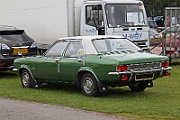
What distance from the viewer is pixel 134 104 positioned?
1070 cm

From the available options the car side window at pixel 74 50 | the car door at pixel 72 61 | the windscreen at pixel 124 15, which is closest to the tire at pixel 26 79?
the car door at pixel 72 61

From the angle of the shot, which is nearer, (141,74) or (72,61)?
(141,74)

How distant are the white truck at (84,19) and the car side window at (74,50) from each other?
215 inches

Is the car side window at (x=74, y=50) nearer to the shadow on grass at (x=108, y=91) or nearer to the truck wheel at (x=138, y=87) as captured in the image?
the shadow on grass at (x=108, y=91)

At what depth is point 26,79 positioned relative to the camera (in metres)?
13.8

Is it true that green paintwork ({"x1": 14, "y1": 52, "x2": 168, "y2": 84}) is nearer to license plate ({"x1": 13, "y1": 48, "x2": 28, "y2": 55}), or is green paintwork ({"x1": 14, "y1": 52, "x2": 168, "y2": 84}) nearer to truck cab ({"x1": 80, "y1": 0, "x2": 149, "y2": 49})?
license plate ({"x1": 13, "y1": 48, "x2": 28, "y2": 55})

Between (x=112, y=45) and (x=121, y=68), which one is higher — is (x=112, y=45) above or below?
above

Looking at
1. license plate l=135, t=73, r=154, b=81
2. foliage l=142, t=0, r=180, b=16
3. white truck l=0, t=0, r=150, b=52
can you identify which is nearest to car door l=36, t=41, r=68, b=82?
license plate l=135, t=73, r=154, b=81

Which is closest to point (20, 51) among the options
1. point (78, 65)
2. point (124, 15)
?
point (124, 15)

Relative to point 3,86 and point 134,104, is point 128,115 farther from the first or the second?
point 3,86

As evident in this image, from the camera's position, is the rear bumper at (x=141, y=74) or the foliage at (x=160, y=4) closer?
the rear bumper at (x=141, y=74)

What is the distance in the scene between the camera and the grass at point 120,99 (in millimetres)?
9805

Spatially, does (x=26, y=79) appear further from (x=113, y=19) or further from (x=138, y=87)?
(x=113, y=19)

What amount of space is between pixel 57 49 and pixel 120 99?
96.2 inches
